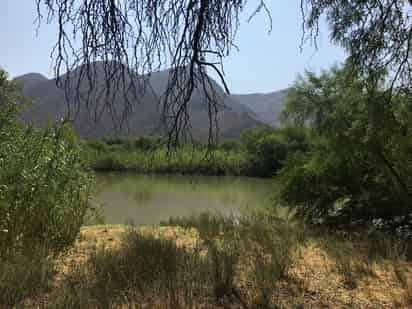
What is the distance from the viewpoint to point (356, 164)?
25.7 ft

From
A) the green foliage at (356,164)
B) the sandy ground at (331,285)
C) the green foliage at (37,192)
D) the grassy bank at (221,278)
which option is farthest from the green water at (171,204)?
the grassy bank at (221,278)

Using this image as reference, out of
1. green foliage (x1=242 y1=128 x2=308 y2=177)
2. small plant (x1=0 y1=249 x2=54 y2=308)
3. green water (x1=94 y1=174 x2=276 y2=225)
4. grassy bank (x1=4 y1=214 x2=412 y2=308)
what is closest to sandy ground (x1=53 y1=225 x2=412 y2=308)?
grassy bank (x1=4 y1=214 x2=412 y2=308)

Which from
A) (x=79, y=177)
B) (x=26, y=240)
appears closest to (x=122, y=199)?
(x=79, y=177)

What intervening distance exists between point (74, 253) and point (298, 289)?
8.51 feet

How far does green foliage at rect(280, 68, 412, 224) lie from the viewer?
19.4 ft

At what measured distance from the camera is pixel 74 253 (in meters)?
4.56

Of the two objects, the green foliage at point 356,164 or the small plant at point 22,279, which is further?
the green foliage at point 356,164

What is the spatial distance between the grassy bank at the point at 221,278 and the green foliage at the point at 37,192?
1.18ft

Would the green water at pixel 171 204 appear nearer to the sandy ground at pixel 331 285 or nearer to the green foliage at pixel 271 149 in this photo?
the sandy ground at pixel 331 285

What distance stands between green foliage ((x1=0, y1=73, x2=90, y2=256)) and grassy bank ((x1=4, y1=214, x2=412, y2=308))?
0.36 meters

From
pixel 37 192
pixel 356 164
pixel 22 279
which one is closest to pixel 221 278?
pixel 22 279

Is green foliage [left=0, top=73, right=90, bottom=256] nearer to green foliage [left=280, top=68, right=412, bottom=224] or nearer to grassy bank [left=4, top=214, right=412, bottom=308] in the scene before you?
grassy bank [left=4, top=214, right=412, bottom=308]

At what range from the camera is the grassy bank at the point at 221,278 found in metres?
2.70

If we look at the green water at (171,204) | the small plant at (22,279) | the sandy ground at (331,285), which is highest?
the small plant at (22,279)
